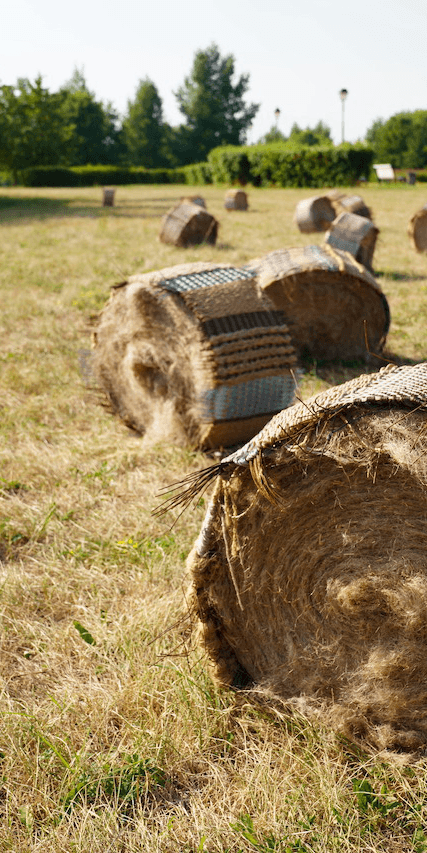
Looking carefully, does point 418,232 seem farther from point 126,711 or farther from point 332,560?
point 126,711

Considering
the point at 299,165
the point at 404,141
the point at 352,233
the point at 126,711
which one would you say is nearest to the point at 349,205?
the point at 352,233

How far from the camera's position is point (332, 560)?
2.09 metres

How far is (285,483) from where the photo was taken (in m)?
2.00

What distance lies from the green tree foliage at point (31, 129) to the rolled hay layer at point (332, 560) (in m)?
33.6

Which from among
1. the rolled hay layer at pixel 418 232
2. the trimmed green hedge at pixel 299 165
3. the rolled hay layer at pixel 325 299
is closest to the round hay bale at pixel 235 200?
the rolled hay layer at pixel 418 232

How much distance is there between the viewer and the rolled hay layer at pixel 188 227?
12.4 metres

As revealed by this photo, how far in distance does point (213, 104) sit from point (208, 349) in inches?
2895

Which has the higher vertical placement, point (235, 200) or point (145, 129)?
point (145, 129)

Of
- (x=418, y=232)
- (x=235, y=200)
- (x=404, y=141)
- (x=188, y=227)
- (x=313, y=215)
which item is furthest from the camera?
(x=404, y=141)

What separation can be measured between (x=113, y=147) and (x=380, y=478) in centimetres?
6829

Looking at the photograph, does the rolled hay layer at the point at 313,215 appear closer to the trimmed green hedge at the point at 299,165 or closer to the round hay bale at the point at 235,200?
the round hay bale at the point at 235,200

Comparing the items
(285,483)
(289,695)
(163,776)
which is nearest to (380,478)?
(285,483)

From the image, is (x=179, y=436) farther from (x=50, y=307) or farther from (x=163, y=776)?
(x=50, y=307)

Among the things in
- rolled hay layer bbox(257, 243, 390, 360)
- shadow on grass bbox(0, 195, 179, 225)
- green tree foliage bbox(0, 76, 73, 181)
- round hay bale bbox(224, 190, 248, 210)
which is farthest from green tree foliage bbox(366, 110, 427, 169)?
rolled hay layer bbox(257, 243, 390, 360)
